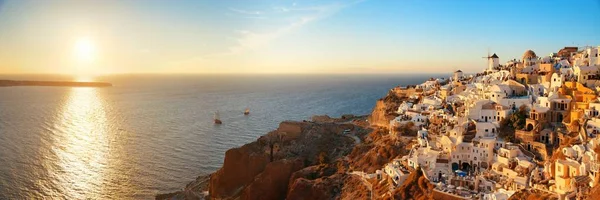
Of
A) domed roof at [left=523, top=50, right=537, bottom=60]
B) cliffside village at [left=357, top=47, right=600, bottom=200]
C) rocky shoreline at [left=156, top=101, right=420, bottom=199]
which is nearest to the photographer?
cliffside village at [left=357, top=47, right=600, bottom=200]

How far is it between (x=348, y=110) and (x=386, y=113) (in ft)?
128

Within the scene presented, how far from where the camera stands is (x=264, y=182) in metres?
34.4

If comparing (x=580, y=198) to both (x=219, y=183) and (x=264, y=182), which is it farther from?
(x=219, y=183)

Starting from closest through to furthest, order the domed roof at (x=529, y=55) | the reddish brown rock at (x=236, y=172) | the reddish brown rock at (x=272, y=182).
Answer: the reddish brown rock at (x=272, y=182) < the reddish brown rock at (x=236, y=172) < the domed roof at (x=529, y=55)

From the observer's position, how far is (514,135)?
2919cm

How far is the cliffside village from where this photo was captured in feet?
76.0

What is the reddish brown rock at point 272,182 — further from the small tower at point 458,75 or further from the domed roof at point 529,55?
the domed roof at point 529,55

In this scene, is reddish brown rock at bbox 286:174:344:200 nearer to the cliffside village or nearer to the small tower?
the cliffside village

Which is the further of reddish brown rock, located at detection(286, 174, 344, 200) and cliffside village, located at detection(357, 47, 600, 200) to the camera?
reddish brown rock, located at detection(286, 174, 344, 200)

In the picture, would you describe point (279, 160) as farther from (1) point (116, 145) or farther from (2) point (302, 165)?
(1) point (116, 145)

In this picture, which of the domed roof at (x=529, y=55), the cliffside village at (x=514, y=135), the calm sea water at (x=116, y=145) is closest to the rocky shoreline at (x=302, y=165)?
the cliffside village at (x=514, y=135)

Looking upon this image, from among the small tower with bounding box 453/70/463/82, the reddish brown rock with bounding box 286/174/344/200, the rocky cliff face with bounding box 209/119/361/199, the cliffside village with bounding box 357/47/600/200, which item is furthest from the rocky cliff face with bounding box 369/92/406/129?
the reddish brown rock with bounding box 286/174/344/200

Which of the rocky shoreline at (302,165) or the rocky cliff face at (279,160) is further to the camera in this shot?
the rocky cliff face at (279,160)

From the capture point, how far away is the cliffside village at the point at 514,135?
2317 centimetres
